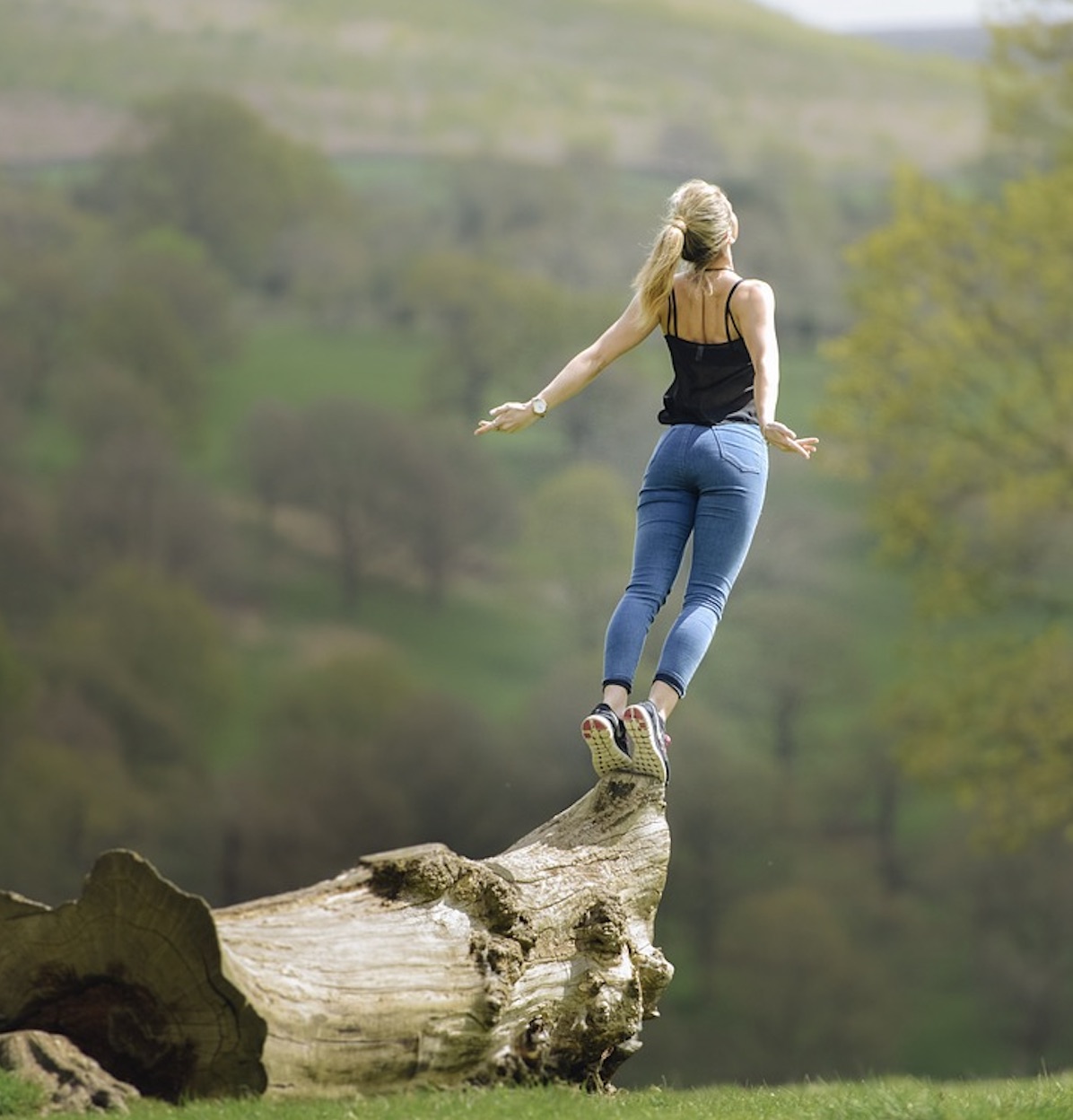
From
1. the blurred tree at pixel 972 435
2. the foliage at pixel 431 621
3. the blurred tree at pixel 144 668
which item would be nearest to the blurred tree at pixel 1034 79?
the blurred tree at pixel 972 435

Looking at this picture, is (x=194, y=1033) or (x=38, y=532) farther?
(x=38, y=532)

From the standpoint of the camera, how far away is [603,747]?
8.62 metres

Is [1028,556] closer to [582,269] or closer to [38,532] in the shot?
[582,269]

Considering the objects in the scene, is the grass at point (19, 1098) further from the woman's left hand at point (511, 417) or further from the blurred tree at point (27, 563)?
the blurred tree at point (27, 563)

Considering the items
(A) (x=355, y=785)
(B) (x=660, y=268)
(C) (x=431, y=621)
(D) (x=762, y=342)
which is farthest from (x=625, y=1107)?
(C) (x=431, y=621)

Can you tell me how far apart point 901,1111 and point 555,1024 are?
1918 mm

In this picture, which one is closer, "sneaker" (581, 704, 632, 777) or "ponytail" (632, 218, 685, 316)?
"sneaker" (581, 704, 632, 777)

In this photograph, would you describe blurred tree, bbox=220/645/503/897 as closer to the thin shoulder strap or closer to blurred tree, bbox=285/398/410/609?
blurred tree, bbox=285/398/410/609

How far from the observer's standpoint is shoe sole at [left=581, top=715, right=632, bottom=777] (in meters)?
8.41

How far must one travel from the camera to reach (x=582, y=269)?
41.6m

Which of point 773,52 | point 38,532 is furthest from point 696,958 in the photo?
point 773,52

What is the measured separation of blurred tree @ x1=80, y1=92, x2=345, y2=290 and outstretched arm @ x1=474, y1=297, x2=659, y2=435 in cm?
3504

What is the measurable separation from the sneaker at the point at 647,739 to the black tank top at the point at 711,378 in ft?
4.87

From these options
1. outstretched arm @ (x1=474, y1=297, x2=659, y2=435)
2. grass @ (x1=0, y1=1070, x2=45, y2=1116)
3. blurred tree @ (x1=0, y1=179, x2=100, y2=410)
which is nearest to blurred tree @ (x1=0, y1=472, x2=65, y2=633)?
blurred tree @ (x1=0, y1=179, x2=100, y2=410)
